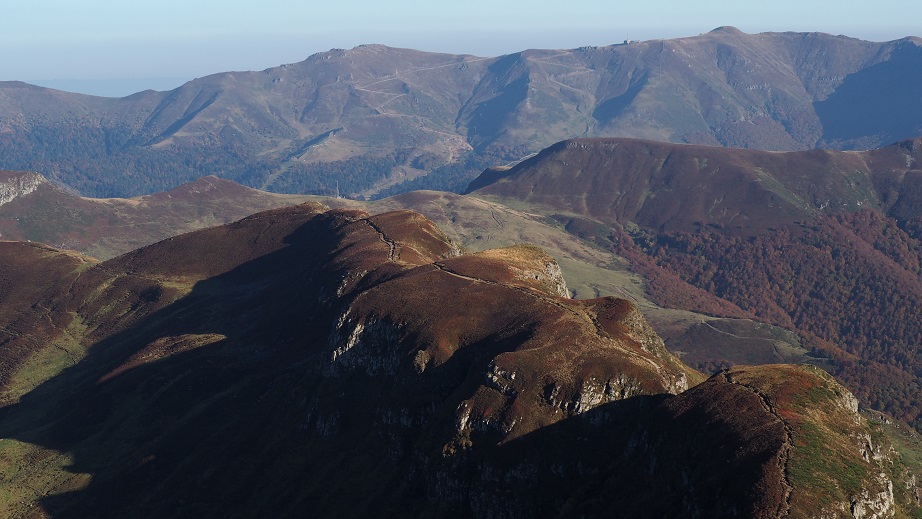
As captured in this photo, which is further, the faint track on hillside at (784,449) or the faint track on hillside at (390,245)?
the faint track on hillside at (390,245)

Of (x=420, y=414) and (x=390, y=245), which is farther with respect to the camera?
(x=390, y=245)

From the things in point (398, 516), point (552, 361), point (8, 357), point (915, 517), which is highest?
point (552, 361)

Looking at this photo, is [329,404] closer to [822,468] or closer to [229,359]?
[229,359]

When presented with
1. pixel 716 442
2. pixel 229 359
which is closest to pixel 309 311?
pixel 229 359

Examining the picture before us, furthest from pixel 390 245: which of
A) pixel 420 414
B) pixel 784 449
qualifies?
pixel 784 449

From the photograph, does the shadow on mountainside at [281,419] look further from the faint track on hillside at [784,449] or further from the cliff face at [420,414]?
the faint track on hillside at [784,449]

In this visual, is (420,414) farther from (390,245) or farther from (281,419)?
(390,245)

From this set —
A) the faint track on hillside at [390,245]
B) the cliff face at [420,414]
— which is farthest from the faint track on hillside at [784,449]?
the faint track on hillside at [390,245]

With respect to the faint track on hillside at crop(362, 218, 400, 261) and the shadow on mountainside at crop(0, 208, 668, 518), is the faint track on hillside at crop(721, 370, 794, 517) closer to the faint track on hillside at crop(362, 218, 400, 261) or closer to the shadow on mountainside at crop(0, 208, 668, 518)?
the shadow on mountainside at crop(0, 208, 668, 518)

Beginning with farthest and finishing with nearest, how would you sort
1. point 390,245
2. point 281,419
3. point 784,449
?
point 390,245
point 281,419
point 784,449
